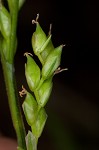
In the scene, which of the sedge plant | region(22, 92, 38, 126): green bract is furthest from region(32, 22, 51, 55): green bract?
region(22, 92, 38, 126): green bract

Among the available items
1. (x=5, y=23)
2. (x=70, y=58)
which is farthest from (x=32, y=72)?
(x=70, y=58)

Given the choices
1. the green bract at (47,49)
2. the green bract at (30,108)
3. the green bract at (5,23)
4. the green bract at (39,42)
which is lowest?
the green bract at (30,108)

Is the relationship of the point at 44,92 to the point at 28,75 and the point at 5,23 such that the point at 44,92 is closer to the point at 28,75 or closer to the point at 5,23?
the point at 28,75

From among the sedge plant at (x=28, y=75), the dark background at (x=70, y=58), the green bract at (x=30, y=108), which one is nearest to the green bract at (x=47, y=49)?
the sedge plant at (x=28, y=75)

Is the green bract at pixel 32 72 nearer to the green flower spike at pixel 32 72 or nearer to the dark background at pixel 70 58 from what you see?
the green flower spike at pixel 32 72

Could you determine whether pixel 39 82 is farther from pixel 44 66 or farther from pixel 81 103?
pixel 81 103

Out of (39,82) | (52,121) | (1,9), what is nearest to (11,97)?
(39,82)

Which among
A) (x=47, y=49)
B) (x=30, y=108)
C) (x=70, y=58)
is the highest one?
(x=47, y=49)

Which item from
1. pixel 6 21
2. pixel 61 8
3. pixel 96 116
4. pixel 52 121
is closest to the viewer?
pixel 6 21
